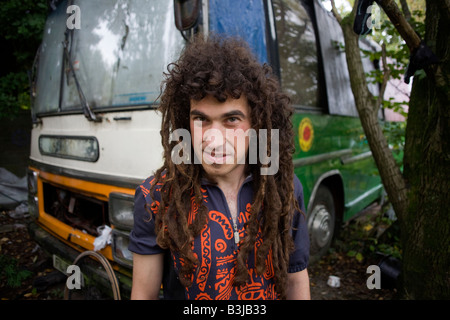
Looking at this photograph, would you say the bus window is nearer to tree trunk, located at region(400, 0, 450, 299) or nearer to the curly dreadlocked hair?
the curly dreadlocked hair

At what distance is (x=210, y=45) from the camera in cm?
124

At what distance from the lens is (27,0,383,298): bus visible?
6.57 ft

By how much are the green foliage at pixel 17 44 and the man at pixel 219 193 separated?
5.08m

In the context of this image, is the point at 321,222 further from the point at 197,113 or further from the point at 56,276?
the point at 56,276

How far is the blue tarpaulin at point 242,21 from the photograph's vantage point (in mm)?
1925

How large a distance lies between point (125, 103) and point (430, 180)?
209cm

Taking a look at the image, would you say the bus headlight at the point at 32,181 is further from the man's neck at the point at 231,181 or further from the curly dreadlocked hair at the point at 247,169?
the man's neck at the point at 231,181

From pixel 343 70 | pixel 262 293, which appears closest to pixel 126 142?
pixel 262 293

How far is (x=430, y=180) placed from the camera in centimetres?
205

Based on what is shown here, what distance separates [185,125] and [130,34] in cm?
123

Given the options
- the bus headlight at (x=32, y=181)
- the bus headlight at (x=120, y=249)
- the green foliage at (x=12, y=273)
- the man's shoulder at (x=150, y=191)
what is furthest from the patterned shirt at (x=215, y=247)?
the green foliage at (x=12, y=273)

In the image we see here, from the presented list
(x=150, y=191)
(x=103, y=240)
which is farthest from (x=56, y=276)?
(x=150, y=191)

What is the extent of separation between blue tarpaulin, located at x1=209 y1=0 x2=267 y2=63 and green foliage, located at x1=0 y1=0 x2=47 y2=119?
4.40 meters
